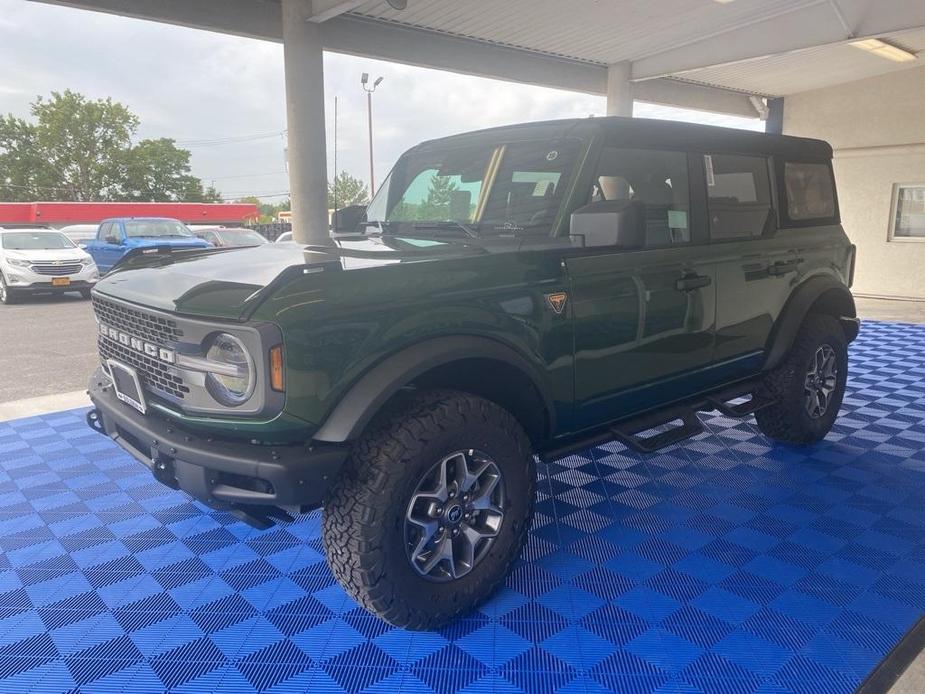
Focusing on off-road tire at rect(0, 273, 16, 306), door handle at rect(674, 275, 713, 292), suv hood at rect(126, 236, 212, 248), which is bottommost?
off-road tire at rect(0, 273, 16, 306)

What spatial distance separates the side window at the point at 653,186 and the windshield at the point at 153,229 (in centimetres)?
1423

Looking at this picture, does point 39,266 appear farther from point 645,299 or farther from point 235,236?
point 645,299

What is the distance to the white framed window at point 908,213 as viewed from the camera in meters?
12.7

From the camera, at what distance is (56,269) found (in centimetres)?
1302

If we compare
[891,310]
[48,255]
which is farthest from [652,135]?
[48,255]

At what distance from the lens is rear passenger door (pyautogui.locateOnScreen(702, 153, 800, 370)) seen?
11.4 ft

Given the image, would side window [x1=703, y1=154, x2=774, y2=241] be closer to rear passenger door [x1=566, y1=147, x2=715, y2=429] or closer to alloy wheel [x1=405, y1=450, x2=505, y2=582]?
rear passenger door [x1=566, y1=147, x2=715, y2=429]

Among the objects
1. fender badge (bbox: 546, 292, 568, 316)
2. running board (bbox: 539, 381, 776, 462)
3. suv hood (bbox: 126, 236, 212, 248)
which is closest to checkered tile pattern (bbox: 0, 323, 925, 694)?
running board (bbox: 539, 381, 776, 462)

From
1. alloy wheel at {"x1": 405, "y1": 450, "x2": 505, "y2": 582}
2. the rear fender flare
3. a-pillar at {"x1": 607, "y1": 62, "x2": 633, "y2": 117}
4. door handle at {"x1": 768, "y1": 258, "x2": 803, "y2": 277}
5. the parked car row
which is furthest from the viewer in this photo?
a-pillar at {"x1": 607, "y1": 62, "x2": 633, "y2": 117}

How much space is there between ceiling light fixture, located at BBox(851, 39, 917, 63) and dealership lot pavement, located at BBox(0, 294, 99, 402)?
12653mm

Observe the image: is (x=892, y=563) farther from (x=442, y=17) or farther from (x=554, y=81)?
(x=554, y=81)

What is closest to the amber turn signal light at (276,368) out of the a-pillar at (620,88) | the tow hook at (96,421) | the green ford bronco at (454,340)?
the green ford bronco at (454,340)

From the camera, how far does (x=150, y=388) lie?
2473 millimetres

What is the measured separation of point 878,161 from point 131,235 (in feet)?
52.1
